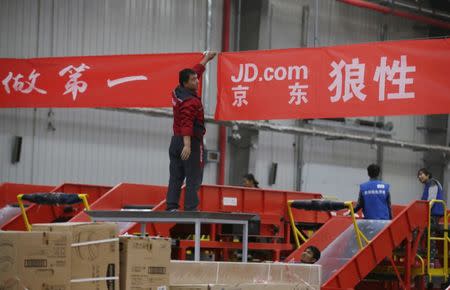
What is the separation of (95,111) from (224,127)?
3315mm

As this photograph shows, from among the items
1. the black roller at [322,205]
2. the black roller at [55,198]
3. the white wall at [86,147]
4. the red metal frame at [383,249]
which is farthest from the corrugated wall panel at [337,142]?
the black roller at [55,198]

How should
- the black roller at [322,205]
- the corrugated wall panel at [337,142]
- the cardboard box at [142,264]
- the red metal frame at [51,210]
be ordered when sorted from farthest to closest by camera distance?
1. the corrugated wall panel at [337,142]
2. the red metal frame at [51,210]
3. the black roller at [322,205]
4. the cardboard box at [142,264]

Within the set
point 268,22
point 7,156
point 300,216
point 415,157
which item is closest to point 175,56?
point 300,216

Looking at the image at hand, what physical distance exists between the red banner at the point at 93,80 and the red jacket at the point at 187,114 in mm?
3018

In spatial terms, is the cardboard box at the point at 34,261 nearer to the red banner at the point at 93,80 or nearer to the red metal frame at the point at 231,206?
the red metal frame at the point at 231,206

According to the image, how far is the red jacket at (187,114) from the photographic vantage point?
34.7 ft

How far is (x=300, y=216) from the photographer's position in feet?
48.2

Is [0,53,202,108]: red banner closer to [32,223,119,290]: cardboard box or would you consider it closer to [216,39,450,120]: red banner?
[216,39,450,120]: red banner

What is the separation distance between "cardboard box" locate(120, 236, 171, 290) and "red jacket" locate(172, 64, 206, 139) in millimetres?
2575

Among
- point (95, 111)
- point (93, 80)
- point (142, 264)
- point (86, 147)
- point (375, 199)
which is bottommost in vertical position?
point (142, 264)

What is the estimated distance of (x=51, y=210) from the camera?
569 inches

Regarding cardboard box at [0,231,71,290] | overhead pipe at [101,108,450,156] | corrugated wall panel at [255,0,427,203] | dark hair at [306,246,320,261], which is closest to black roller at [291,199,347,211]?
dark hair at [306,246,320,261]

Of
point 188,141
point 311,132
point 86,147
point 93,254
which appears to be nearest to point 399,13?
point 311,132

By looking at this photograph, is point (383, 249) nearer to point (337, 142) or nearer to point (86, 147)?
point (86, 147)
